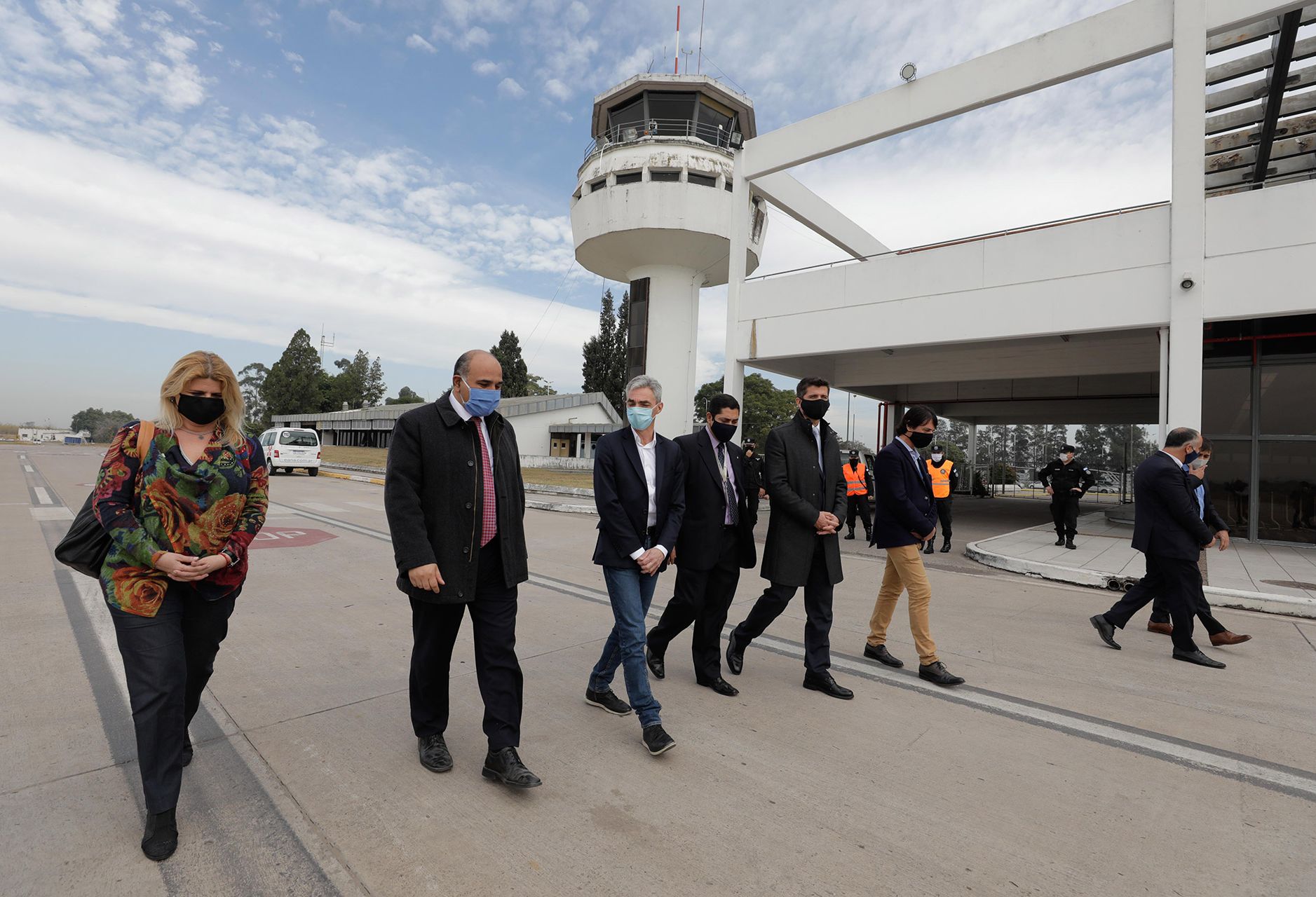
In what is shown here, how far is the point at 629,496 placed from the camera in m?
3.67

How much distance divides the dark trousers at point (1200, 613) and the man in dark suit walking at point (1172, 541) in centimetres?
5

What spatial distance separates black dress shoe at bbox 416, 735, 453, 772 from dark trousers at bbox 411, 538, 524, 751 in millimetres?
28

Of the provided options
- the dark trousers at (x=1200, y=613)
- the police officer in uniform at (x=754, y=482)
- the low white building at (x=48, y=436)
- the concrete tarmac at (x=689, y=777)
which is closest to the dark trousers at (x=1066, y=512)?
the dark trousers at (x=1200, y=613)

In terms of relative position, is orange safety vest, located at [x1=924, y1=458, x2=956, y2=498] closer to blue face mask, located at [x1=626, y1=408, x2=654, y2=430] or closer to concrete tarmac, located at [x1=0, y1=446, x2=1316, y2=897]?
concrete tarmac, located at [x1=0, y1=446, x2=1316, y2=897]

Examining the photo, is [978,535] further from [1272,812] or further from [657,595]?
[1272,812]

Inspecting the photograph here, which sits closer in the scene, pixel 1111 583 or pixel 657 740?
pixel 657 740

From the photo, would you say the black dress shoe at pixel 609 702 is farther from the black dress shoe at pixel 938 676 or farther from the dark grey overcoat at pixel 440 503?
the black dress shoe at pixel 938 676

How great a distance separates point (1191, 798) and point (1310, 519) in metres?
13.4

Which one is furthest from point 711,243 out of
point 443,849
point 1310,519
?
point 443,849

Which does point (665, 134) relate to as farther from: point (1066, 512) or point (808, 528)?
point (808, 528)

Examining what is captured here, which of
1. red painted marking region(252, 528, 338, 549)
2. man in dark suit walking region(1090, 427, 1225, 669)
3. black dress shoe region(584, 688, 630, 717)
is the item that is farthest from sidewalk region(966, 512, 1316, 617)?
red painted marking region(252, 528, 338, 549)

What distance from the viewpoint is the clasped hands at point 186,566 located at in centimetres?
255

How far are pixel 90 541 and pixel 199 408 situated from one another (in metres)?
0.64

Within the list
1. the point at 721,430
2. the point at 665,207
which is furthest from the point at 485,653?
the point at 665,207
